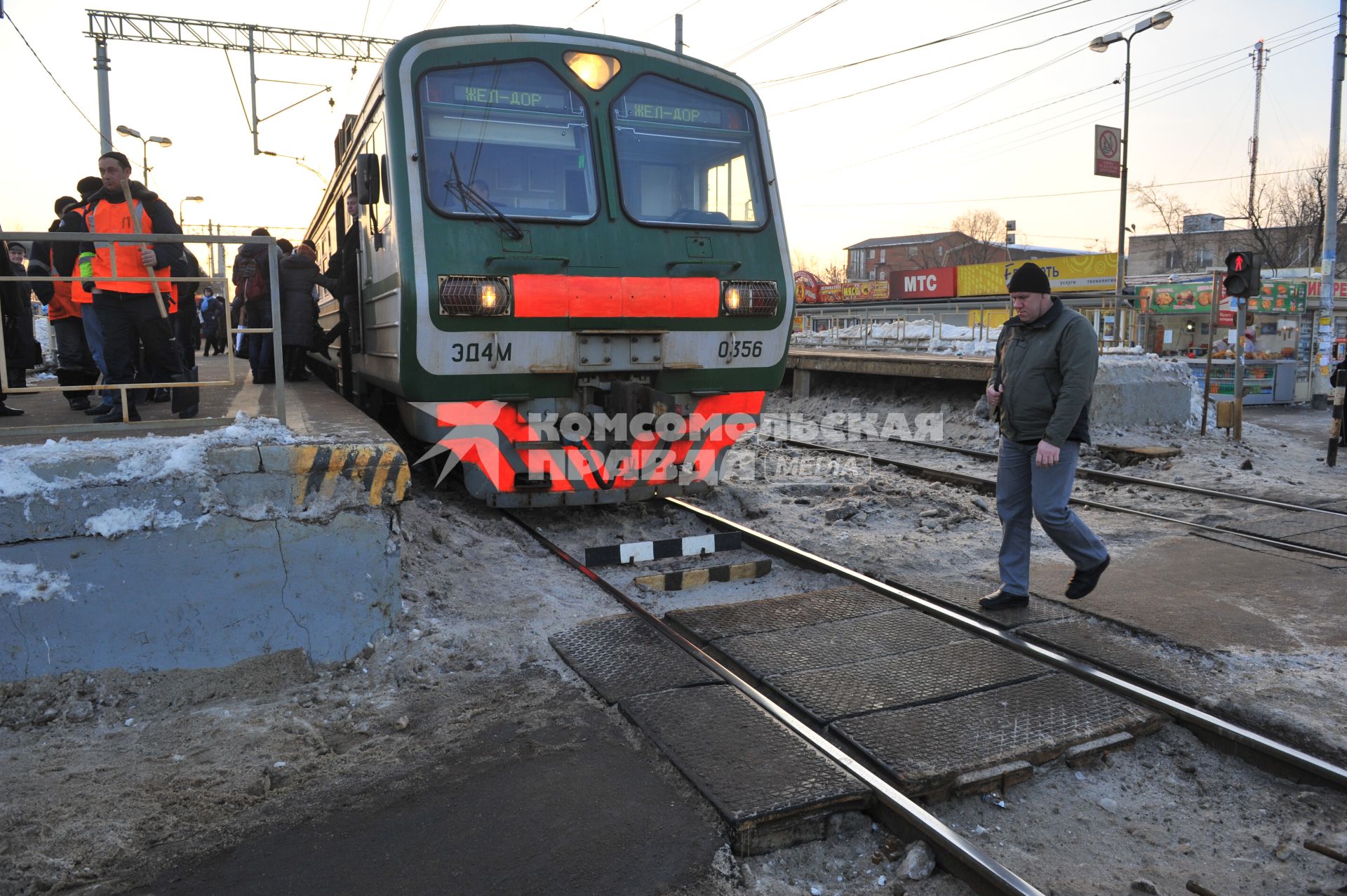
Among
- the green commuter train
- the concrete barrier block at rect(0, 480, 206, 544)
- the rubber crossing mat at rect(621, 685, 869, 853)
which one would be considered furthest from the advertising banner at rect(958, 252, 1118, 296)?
the concrete barrier block at rect(0, 480, 206, 544)

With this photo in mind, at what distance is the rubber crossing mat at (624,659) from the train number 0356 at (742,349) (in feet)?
A: 8.53

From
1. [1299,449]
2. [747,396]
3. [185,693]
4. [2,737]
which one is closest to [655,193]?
[747,396]

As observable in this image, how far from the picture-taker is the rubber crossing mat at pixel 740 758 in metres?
2.99

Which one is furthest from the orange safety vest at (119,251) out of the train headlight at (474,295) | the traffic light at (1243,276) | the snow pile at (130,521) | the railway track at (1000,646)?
the traffic light at (1243,276)

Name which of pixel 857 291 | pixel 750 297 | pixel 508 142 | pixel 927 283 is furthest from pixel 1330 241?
pixel 857 291

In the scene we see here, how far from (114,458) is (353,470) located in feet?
3.12

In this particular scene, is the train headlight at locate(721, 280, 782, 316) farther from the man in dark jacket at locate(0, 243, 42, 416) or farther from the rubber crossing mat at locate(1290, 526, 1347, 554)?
the man in dark jacket at locate(0, 243, 42, 416)

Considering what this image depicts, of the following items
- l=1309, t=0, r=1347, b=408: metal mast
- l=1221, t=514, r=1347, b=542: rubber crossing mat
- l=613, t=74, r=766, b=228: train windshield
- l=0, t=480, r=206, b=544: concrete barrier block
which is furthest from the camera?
l=1309, t=0, r=1347, b=408: metal mast

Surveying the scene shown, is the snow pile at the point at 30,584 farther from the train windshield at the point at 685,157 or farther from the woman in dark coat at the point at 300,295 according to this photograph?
the woman in dark coat at the point at 300,295

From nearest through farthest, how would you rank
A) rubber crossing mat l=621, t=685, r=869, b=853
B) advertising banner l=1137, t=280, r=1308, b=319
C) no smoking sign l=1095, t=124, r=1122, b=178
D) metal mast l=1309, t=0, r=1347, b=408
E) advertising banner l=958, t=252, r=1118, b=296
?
rubber crossing mat l=621, t=685, r=869, b=853
metal mast l=1309, t=0, r=1347, b=408
advertising banner l=1137, t=280, r=1308, b=319
no smoking sign l=1095, t=124, r=1122, b=178
advertising banner l=958, t=252, r=1118, b=296

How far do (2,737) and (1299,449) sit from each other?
13641mm

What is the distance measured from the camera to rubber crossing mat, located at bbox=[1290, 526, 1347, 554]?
21.0 feet

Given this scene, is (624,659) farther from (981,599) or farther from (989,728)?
(981,599)

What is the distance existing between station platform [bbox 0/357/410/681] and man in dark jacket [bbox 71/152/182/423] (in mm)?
998
